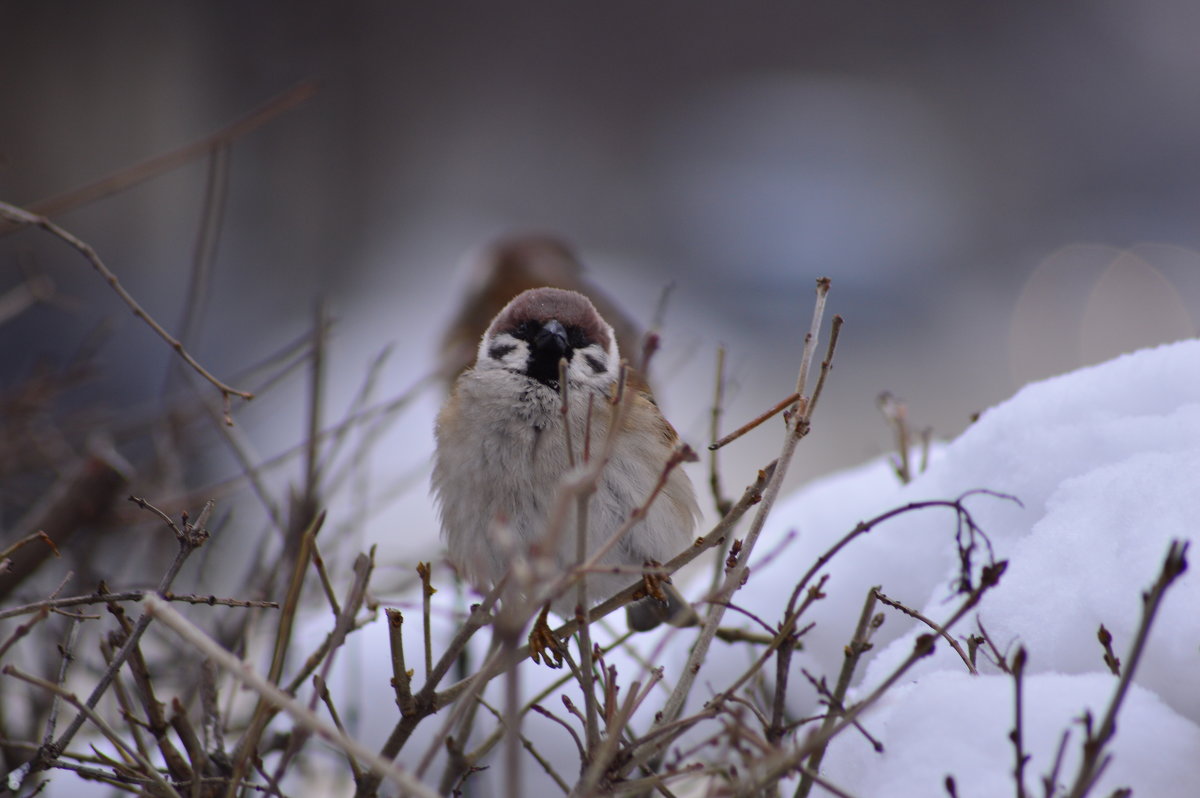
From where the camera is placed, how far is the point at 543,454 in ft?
4.90

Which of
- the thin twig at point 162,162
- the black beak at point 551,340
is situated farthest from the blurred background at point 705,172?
the thin twig at point 162,162

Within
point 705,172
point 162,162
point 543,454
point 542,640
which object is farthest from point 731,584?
point 705,172

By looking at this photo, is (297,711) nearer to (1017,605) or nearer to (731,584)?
(731,584)

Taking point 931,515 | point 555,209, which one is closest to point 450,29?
point 555,209

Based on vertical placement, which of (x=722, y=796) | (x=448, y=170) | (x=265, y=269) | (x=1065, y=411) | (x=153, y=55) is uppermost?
(x=448, y=170)

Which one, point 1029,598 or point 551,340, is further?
point 551,340

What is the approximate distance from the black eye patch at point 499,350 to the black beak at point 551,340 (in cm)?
7

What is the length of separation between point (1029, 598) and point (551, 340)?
77cm

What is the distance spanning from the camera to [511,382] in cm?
160

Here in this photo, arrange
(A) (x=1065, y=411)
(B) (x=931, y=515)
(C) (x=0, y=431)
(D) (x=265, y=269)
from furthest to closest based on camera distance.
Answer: (D) (x=265, y=269) → (C) (x=0, y=431) → (B) (x=931, y=515) → (A) (x=1065, y=411)

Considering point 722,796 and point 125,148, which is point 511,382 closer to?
point 722,796

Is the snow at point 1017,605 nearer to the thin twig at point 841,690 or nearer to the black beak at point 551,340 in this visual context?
the thin twig at point 841,690

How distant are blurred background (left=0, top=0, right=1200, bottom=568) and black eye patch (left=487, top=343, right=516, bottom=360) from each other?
11.0 ft

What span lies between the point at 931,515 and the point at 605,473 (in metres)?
→ 0.47
